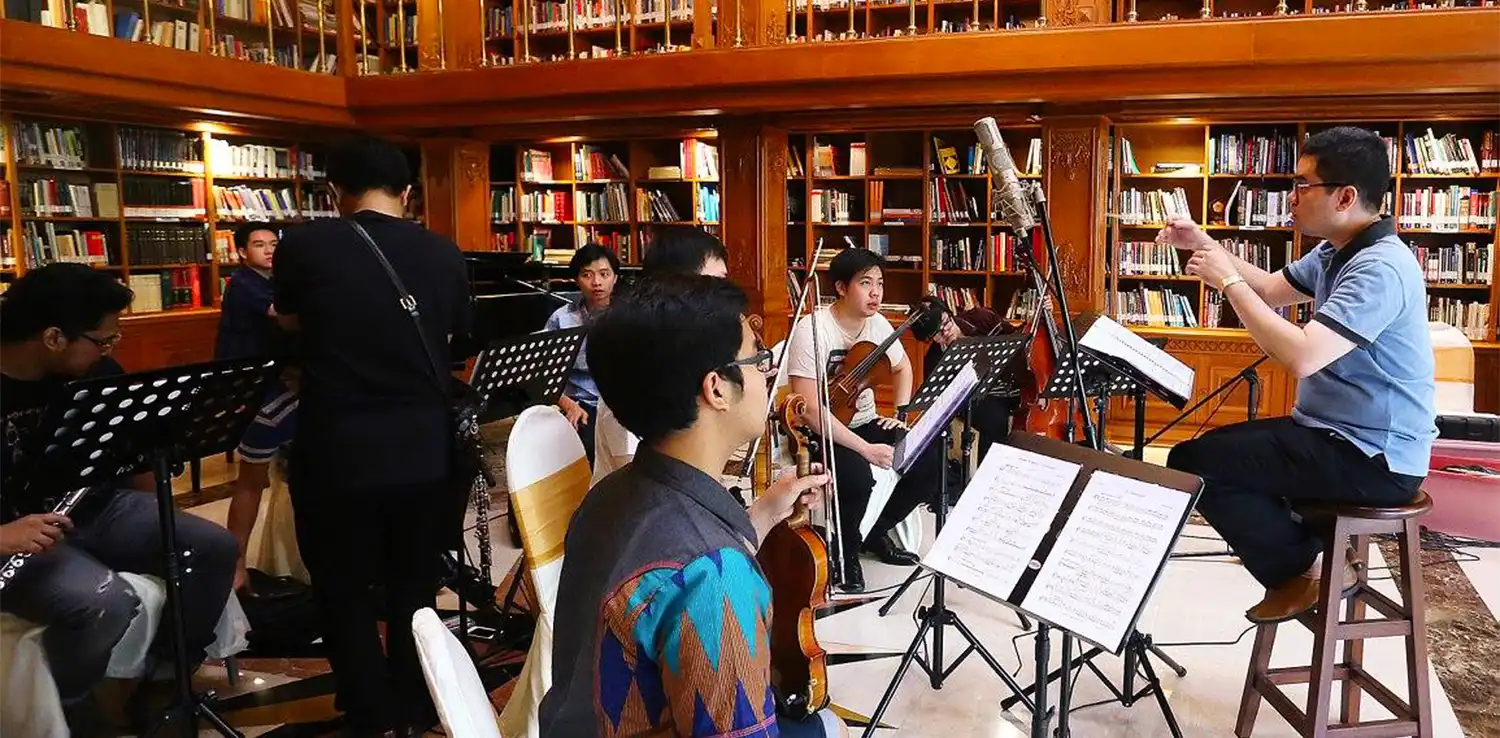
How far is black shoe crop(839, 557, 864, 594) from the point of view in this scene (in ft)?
12.5

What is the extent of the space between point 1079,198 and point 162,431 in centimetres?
535

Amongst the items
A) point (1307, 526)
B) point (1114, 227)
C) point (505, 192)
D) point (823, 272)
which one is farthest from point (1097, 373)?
point (505, 192)

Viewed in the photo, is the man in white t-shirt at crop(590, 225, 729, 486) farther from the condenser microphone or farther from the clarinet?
the clarinet

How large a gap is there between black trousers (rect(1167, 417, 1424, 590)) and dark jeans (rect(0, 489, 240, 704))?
2569mm

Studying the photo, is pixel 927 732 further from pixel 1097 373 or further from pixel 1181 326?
A: pixel 1181 326

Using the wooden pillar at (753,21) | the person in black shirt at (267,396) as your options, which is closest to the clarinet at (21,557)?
the person in black shirt at (267,396)

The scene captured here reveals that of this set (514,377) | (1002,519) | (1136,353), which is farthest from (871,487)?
(1002,519)

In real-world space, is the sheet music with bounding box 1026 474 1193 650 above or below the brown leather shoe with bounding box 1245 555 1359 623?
above

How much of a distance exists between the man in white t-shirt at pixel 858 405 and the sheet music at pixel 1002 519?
4.63 feet

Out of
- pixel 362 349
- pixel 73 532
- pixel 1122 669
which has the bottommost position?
pixel 1122 669

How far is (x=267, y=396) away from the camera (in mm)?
3549

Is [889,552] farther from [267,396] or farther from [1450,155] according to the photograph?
[1450,155]

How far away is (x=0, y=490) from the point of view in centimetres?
214

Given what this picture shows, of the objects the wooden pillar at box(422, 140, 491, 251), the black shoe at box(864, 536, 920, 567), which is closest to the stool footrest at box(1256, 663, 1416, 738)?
the black shoe at box(864, 536, 920, 567)
